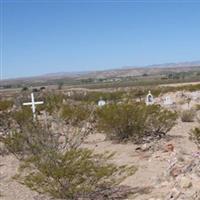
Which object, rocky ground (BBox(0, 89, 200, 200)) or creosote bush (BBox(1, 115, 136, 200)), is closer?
rocky ground (BBox(0, 89, 200, 200))

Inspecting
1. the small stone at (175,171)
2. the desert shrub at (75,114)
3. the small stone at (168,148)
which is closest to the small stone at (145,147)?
the small stone at (168,148)

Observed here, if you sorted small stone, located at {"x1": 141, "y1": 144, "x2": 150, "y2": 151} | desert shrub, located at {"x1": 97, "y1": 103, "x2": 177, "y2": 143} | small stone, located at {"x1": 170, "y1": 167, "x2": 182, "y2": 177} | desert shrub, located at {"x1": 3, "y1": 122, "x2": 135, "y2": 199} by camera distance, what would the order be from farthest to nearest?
desert shrub, located at {"x1": 97, "y1": 103, "x2": 177, "y2": 143}, small stone, located at {"x1": 141, "y1": 144, "x2": 150, "y2": 151}, small stone, located at {"x1": 170, "y1": 167, "x2": 182, "y2": 177}, desert shrub, located at {"x1": 3, "y1": 122, "x2": 135, "y2": 199}

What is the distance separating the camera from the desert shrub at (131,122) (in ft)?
61.5

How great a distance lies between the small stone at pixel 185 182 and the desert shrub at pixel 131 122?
28.5 ft

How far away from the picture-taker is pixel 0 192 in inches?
480

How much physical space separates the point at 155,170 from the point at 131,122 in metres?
6.01

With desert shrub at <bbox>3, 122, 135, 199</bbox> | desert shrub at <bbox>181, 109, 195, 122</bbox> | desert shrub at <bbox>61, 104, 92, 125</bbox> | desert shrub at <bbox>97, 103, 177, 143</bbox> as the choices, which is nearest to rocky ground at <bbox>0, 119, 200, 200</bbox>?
desert shrub at <bbox>97, 103, 177, 143</bbox>

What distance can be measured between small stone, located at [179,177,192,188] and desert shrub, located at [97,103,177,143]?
28.5 ft

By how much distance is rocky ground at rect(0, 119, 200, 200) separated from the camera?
956 cm

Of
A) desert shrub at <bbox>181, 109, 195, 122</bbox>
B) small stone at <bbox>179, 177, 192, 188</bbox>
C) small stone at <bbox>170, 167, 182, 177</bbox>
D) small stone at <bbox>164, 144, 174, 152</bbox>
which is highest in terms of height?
small stone at <bbox>179, 177, 192, 188</bbox>

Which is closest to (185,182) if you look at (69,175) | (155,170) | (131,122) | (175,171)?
(175,171)

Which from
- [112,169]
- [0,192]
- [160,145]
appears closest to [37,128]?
[0,192]

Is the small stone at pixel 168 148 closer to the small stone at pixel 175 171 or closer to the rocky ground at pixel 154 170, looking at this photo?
the rocky ground at pixel 154 170

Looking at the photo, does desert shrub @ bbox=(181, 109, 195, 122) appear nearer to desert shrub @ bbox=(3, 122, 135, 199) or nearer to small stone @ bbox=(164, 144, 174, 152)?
small stone @ bbox=(164, 144, 174, 152)
